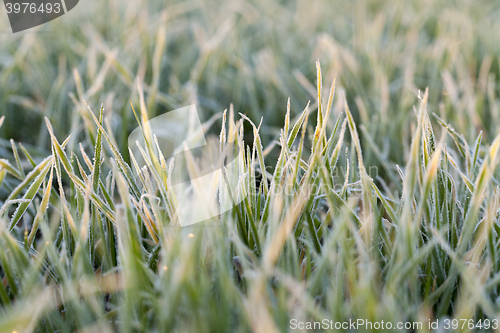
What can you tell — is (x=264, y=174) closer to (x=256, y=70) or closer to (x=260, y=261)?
(x=260, y=261)

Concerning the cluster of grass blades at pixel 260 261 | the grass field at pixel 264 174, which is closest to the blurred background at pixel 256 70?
the grass field at pixel 264 174

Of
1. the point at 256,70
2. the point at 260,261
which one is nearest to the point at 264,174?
the point at 260,261

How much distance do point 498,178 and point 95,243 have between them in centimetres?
56

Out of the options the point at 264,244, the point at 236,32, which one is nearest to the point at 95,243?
the point at 264,244

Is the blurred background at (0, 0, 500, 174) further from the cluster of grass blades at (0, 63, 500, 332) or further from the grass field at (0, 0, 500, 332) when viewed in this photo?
the cluster of grass blades at (0, 63, 500, 332)

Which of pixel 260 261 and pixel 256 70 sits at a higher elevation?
pixel 256 70

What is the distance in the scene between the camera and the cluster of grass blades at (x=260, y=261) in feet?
1.18

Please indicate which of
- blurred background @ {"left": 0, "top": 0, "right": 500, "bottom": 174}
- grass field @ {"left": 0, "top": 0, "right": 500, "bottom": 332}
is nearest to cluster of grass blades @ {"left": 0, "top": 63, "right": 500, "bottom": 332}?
grass field @ {"left": 0, "top": 0, "right": 500, "bottom": 332}

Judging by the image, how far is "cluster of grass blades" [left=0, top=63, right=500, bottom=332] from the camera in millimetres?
361

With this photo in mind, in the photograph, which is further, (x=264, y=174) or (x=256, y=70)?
(x=256, y=70)

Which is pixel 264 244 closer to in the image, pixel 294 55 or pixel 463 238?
pixel 463 238

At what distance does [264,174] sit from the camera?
A: 496 mm

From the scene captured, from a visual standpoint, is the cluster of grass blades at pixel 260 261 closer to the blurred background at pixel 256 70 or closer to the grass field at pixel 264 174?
the grass field at pixel 264 174

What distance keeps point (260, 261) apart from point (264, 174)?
105mm
